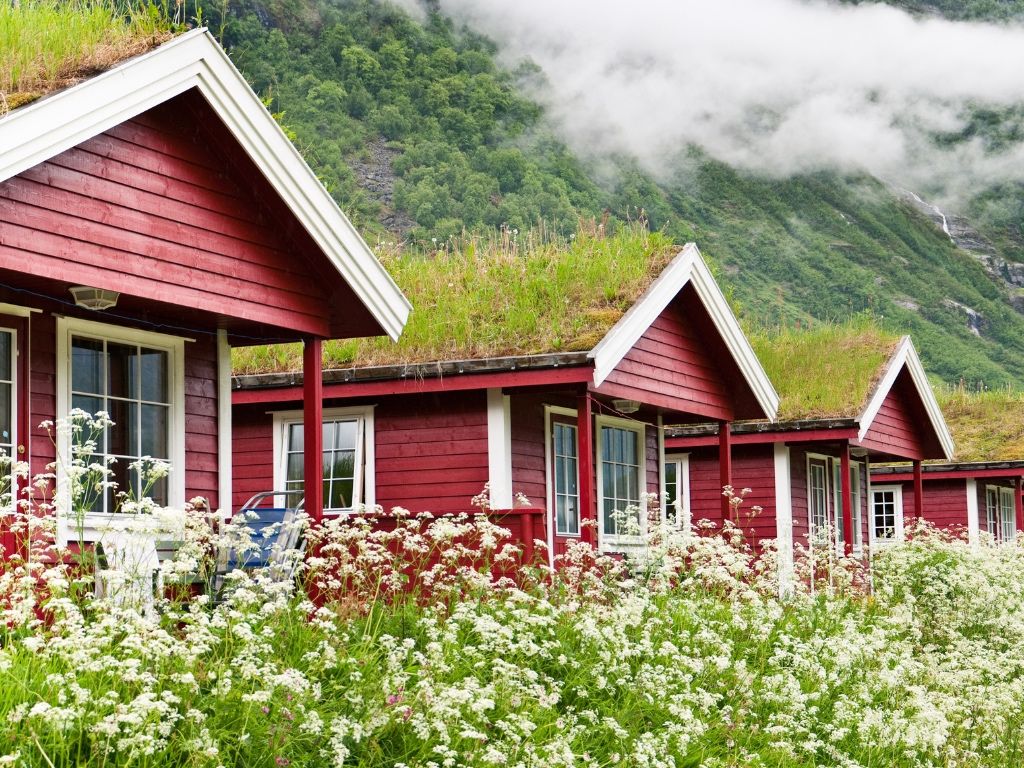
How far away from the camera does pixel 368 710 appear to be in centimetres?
695

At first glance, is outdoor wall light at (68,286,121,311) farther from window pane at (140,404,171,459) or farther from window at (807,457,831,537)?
window at (807,457,831,537)

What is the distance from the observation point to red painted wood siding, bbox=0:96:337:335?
31.5ft

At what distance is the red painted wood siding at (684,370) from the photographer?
55.2 feet

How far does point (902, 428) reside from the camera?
25.7 meters

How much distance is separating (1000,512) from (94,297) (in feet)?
93.9

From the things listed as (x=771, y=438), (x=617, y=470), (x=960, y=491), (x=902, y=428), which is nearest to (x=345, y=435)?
(x=617, y=470)

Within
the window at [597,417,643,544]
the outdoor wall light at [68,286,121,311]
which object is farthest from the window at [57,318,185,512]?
the window at [597,417,643,544]

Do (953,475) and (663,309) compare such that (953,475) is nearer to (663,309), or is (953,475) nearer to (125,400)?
(663,309)

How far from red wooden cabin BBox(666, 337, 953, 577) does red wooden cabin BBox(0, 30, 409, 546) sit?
11.4 m

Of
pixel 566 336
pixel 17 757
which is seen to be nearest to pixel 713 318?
pixel 566 336

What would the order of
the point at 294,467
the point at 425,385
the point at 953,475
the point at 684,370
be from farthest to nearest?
the point at 953,475 < the point at 684,370 < the point at 294,467 < the point at 425,385

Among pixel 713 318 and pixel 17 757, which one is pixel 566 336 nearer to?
pixel 713 318

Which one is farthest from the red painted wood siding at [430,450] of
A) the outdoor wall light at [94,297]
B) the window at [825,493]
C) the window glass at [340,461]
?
the window at [825,493]

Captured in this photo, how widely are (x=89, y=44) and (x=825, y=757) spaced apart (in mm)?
7454
